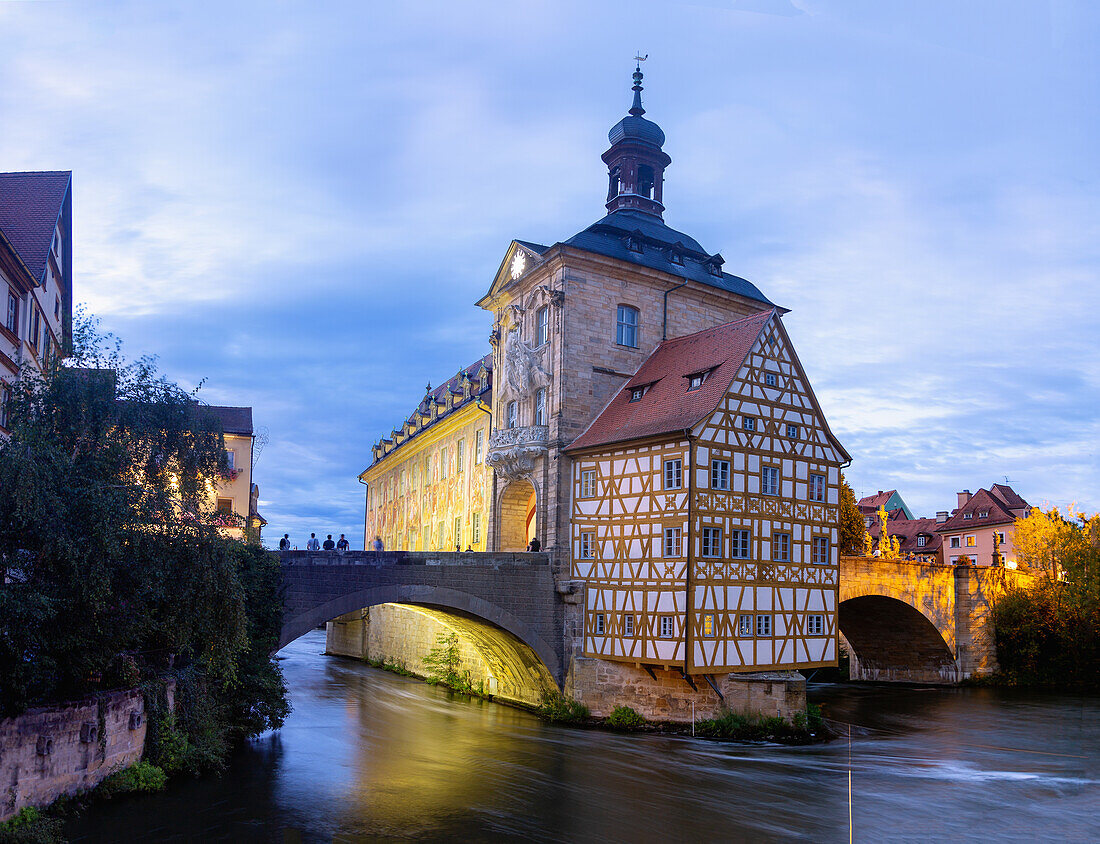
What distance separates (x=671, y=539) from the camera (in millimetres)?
26578

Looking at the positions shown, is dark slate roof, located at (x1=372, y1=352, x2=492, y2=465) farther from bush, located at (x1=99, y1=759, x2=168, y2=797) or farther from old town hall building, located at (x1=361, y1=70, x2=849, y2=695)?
bush, located at (x1=99, y1=759, x2=168, y2=797)

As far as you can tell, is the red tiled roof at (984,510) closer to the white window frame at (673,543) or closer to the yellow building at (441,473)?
the yellow building at (441,473)

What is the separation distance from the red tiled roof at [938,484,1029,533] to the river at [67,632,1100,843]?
41.7 m

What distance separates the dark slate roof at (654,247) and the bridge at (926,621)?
14718mm

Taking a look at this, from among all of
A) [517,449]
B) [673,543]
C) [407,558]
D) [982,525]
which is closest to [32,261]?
[407,558]

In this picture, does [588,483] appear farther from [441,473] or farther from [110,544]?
[441,473]

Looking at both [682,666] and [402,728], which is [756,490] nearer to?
[682,666]

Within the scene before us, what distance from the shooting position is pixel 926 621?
43.7 m

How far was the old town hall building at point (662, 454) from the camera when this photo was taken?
26.4 meters

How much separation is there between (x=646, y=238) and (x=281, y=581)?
17975 millimetres

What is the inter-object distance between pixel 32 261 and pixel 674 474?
1829cm

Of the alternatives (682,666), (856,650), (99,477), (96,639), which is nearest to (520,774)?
(682,666)

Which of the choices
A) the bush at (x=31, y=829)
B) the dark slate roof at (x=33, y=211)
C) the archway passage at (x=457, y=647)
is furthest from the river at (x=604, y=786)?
the dark slate roof at (x=33, y=211)

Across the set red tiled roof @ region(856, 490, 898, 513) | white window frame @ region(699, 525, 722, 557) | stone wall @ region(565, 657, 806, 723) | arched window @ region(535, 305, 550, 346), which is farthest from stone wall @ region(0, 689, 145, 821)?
red tiled roof @ region(856, 490, 898, 513)
